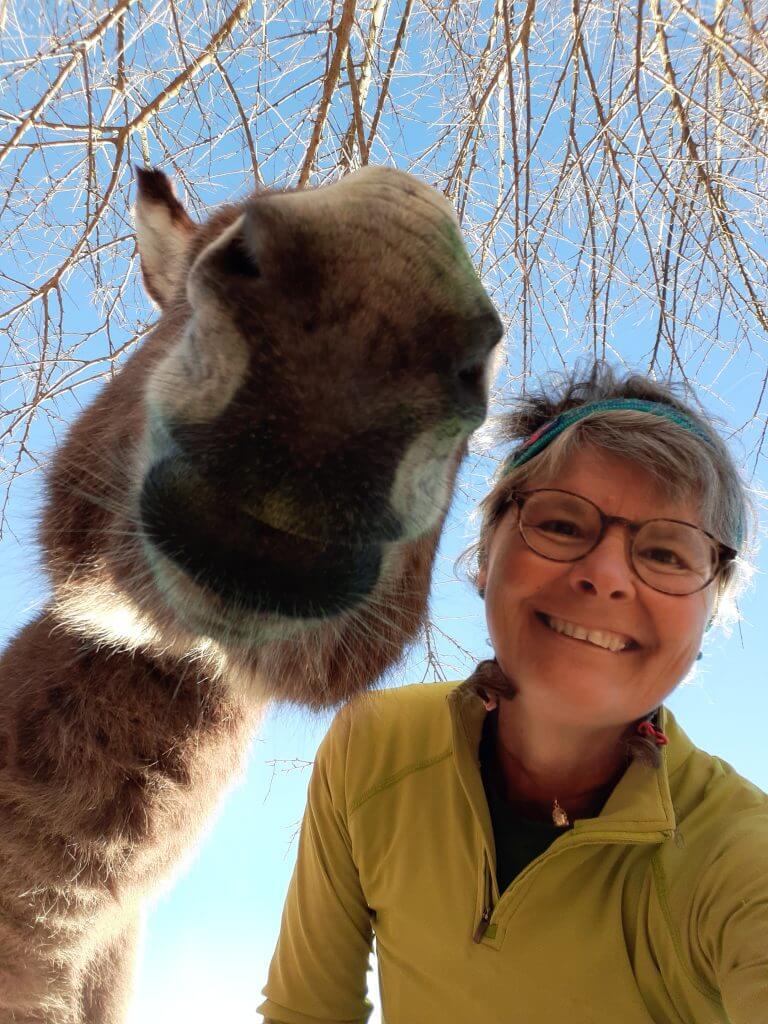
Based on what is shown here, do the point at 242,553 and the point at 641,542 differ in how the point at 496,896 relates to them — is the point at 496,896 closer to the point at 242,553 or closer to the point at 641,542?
the point at 641,542

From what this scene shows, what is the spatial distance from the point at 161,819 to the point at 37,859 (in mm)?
262

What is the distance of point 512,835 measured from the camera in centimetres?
185

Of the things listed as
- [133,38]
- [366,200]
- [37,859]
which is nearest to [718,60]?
[133,38]

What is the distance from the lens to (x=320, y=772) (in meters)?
2.16

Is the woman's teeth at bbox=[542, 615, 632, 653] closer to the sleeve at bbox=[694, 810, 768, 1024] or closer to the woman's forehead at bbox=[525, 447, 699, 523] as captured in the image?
the woman's forehead at bbox=[525, 447, 699, 523]

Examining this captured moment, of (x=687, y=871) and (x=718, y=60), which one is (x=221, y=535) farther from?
(x=718, y=60)

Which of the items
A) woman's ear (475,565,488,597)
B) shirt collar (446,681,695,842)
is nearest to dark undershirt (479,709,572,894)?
shirt collar (446,681,695,842)

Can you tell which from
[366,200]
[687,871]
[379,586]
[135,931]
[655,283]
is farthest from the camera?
[655,283]

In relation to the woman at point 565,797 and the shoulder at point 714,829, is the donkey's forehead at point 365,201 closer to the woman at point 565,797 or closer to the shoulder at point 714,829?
the woman at point 565,797

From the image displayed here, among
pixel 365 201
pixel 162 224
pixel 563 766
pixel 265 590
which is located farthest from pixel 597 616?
pixel 162 224

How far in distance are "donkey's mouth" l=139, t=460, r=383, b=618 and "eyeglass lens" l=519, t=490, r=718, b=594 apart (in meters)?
0.78

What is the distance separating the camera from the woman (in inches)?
61.9

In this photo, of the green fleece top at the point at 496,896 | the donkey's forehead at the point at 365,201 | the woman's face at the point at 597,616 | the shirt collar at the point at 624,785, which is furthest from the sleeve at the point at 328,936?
the donkey's forehead at the point at 365,201

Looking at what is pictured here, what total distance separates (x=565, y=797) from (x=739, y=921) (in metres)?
0.55
